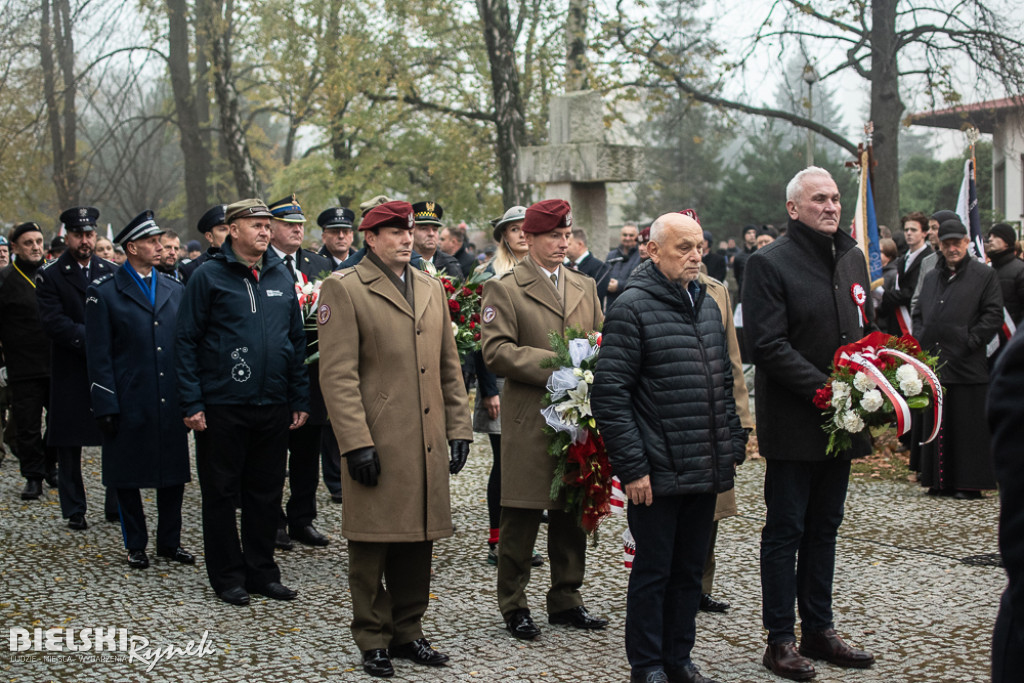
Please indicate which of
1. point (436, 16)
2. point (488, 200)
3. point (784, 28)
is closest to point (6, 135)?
point (436, 16)

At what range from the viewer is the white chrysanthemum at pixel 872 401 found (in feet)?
15.7

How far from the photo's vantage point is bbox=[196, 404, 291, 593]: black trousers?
251 inches

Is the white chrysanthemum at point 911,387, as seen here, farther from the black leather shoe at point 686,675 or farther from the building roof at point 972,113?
the building roof at point 972,113

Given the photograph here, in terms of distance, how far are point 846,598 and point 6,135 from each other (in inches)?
841

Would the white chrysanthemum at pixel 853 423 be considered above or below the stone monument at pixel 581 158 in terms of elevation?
below

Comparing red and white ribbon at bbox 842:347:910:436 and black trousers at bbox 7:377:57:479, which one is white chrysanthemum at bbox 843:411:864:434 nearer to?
red and white ribbon at bbox 842:347:910:436

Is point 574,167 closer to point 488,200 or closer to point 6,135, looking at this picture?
point 6,135

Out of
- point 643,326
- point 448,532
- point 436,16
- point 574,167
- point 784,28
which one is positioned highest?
point 436,16

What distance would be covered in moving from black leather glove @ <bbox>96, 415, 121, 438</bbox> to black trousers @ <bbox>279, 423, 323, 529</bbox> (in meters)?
1.27

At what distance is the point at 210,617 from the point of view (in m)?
6.04

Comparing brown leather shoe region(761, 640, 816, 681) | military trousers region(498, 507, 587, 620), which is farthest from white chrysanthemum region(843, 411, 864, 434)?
military trousers region(498, 507, 587, 620)

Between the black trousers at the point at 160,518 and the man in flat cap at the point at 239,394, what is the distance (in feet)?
3.11

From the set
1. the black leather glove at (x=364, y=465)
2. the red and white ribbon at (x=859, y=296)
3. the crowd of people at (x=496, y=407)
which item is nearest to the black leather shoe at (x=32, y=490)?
the crowd of people at (x=496, y=407)

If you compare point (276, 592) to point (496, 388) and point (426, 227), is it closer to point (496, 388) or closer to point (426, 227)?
point (496, 388)
